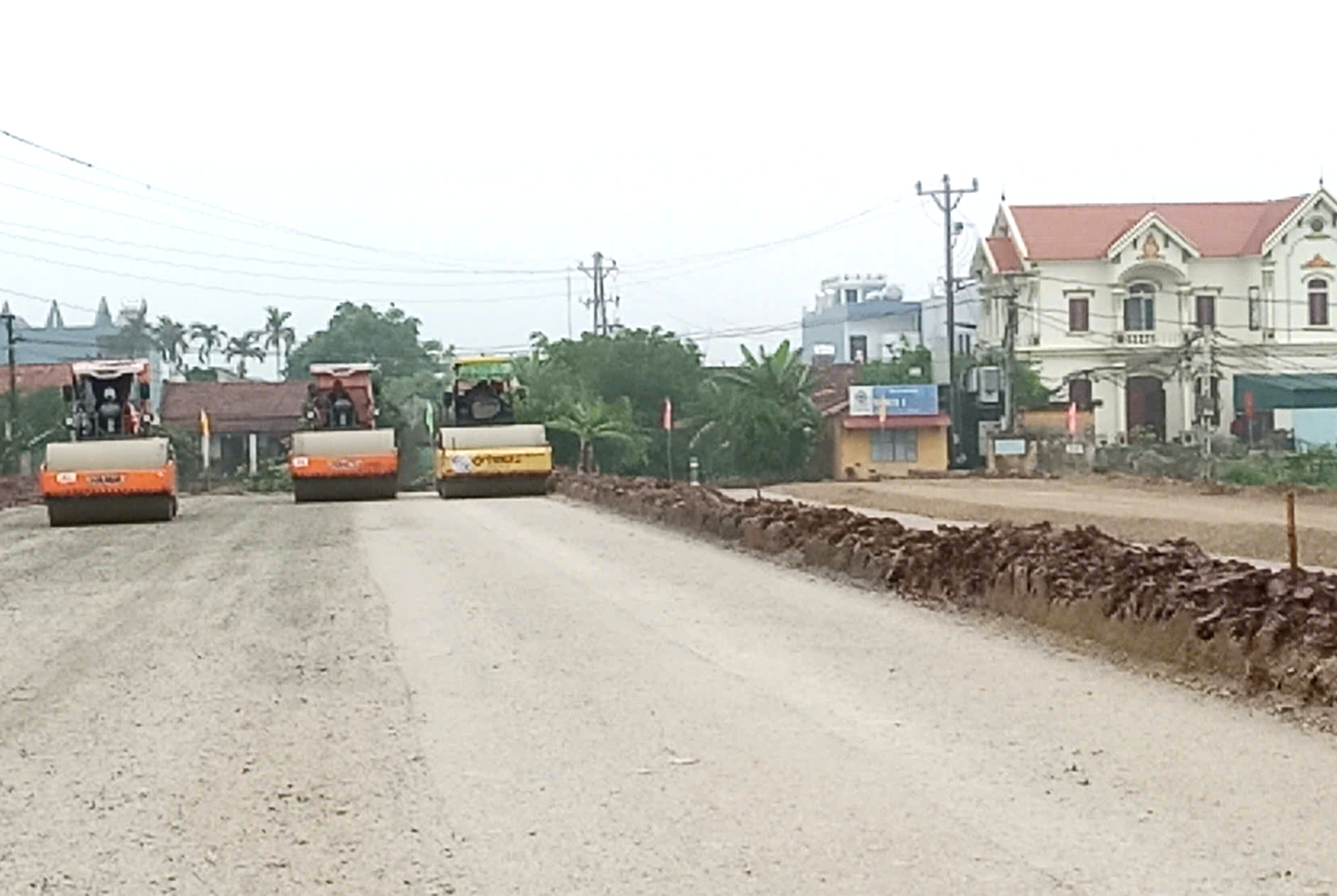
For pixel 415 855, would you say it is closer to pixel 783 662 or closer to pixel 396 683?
pixel 396 683

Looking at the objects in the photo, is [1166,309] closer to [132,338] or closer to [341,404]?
[341,404]

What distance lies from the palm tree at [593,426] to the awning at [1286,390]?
24582mm

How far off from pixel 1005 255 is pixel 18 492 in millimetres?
45298

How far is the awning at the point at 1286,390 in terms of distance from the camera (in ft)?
240

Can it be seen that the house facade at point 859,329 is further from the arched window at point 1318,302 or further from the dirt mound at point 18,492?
the dirt mound at point 18,492

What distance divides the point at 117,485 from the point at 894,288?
121 metres

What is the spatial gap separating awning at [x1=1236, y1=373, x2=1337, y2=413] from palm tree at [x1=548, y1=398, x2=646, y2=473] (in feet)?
80.6

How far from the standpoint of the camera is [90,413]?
37.8 meters

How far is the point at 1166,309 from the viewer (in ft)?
258

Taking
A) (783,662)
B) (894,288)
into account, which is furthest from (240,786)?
(894,288)

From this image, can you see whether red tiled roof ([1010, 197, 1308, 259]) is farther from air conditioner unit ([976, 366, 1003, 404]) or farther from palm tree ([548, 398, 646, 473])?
palm tree ([548, 398, 646, 473])

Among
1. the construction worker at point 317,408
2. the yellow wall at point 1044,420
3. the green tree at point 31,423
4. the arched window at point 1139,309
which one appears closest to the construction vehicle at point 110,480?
the construction worker at point 317,408

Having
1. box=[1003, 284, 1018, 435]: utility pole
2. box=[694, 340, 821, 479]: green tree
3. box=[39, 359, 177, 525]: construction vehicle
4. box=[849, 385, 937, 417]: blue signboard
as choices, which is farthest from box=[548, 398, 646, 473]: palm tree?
box=[39, 359, 177, 525]: construction vehicle

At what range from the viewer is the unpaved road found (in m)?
7.66
